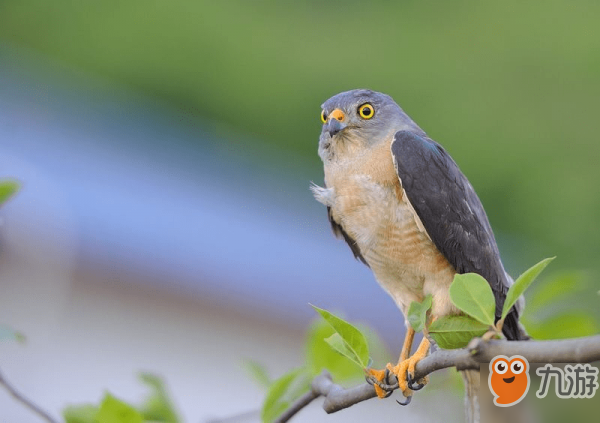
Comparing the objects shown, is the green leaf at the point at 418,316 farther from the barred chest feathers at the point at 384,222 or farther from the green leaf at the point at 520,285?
the barred chest feathers at the point at 384,222

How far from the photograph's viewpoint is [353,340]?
0.63 metres

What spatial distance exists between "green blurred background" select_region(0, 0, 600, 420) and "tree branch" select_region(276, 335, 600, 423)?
1.88 meters

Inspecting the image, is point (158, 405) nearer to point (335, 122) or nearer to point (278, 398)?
point (278, 398)

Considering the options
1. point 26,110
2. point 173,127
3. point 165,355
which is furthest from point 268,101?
point 165,355

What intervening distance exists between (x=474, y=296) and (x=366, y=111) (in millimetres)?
459

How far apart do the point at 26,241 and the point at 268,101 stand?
1378 millimetres

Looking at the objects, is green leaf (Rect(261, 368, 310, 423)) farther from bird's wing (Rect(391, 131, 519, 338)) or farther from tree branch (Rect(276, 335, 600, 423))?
bird's wing (Rect(391, 131, 519, 338))

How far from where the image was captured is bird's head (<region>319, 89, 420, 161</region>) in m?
0.94

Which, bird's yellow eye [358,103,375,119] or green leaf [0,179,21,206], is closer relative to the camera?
green leaf [0,179,21,206]

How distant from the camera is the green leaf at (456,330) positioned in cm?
57

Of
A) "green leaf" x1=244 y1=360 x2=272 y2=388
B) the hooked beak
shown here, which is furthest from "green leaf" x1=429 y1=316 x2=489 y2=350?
the hooked beak

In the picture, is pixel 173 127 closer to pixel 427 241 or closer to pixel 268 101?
pixel 268 101

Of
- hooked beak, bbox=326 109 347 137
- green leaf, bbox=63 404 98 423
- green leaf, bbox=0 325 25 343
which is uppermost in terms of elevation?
hooked beak, bbox=326 109 347 137

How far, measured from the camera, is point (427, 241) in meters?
0.91
